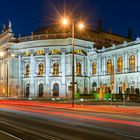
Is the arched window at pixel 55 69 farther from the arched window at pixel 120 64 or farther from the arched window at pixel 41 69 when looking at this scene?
the arched window at pixel 120 64

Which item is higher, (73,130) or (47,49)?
(47,49)

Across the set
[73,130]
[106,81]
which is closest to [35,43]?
[106,81]

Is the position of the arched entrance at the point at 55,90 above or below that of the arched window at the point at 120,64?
below

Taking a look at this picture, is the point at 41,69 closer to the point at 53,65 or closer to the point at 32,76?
the point at 32,76

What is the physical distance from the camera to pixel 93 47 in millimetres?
84312

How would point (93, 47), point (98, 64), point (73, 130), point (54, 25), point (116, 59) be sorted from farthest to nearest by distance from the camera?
point (54, 25), point (93, 47), point (98, 64), point (116, 59), point (73, 130)

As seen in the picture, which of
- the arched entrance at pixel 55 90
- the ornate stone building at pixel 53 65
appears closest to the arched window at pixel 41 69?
the ornate stone building at pixel 53 65

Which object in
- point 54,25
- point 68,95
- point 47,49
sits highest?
point 54,25

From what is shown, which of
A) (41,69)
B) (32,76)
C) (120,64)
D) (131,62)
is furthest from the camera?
(32,76)

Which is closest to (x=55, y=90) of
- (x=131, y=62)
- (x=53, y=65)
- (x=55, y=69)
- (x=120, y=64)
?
(x=55, y=69)

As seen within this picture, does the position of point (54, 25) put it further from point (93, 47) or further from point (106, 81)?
point (106, 81)

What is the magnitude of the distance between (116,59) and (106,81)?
629 centimetres

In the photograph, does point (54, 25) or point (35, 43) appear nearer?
point (35, 43)

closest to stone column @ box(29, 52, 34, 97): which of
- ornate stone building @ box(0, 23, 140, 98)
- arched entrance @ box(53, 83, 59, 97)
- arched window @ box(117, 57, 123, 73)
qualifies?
ornate stone building @ box(0, 23, 140, 98)
